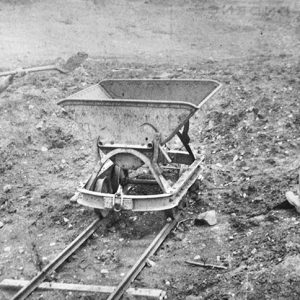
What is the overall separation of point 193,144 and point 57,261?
184 inches

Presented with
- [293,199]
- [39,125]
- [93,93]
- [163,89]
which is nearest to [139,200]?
[293,199]

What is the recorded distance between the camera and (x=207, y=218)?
24.6 ft

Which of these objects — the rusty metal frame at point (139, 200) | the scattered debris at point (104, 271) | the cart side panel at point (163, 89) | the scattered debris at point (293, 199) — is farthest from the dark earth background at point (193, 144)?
the cart side panel at point (163, 89)

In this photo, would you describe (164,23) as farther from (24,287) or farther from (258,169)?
(24,287)

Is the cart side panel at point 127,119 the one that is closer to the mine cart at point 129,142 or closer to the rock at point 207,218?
the mine cart at point 129,142

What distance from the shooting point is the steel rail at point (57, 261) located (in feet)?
19.9

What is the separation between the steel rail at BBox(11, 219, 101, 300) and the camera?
19.9 feet

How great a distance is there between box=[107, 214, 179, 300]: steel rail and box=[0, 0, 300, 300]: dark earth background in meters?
0.11

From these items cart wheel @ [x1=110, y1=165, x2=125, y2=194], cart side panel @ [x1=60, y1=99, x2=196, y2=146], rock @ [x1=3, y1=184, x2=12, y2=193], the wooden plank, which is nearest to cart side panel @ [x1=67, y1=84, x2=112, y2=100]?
cart side panel @ [x1=60, y1=99, x2=196, y2=146]

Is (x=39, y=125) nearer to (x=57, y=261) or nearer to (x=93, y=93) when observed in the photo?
(x=93, y=93)

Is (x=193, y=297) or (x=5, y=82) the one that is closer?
(x=193, y=297)

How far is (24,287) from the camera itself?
6094 mm

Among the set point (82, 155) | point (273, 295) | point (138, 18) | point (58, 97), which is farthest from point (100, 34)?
point (273, 295)

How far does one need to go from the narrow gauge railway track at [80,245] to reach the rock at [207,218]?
0.31 meters
